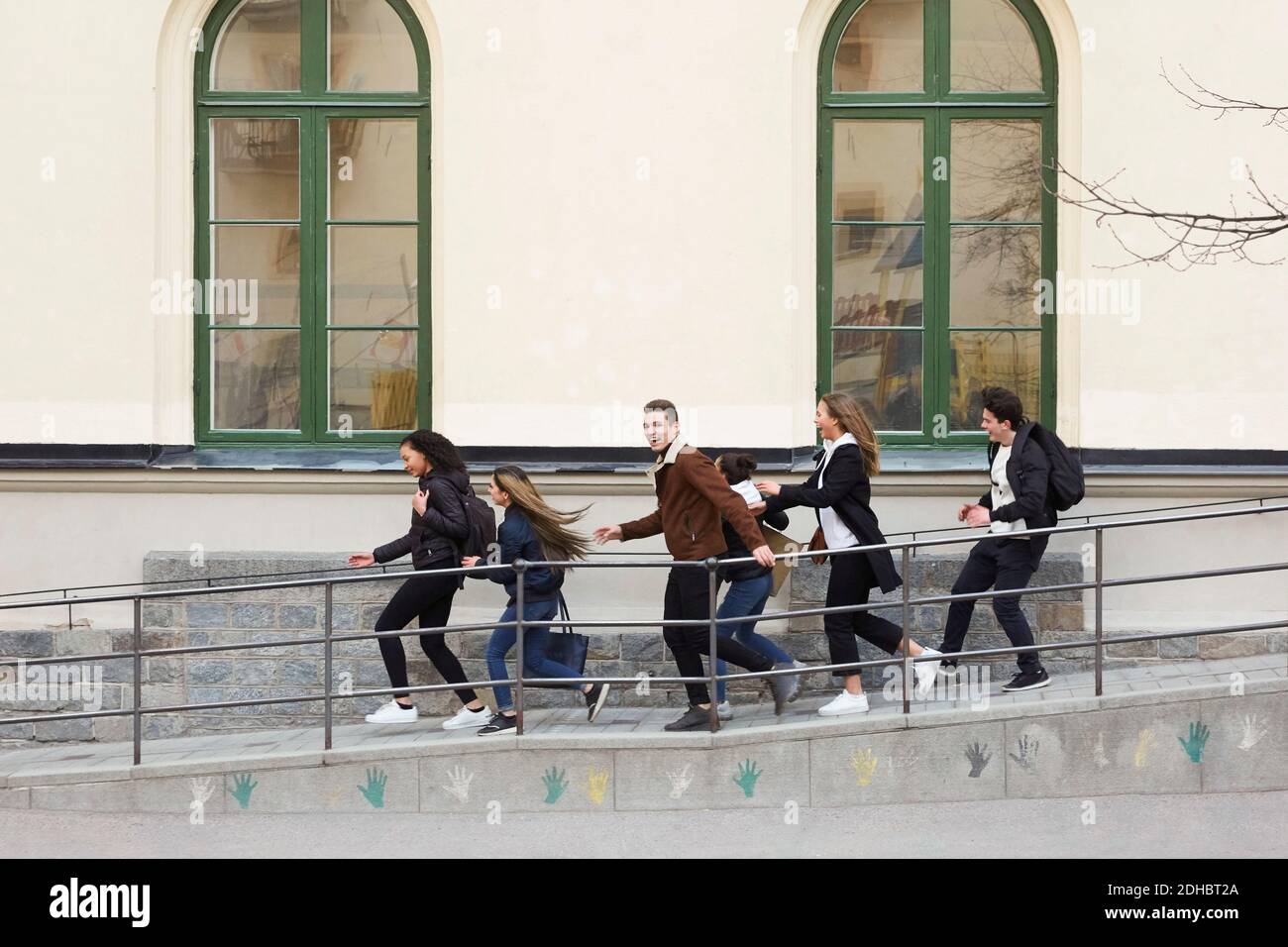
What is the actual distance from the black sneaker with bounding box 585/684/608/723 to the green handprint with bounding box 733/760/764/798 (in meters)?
1.01

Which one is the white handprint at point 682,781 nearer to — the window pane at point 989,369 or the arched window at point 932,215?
the arched window at point 932,215

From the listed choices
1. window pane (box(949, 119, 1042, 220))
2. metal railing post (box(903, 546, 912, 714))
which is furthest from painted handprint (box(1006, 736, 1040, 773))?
window pane (box(949, 119, 1042, 220))

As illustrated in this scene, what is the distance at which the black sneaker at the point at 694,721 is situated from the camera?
833cm

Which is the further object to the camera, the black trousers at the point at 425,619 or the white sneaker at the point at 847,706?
the black trousers at the point at 425,619

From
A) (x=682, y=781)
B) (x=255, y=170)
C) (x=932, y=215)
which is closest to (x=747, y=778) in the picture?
(x=682, y=781)

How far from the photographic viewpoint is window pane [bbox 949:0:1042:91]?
32.7ft

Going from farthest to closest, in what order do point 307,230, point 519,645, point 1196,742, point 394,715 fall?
1. point 307,230
2. point 394,715
3. point 519,645
4. point 1196,742

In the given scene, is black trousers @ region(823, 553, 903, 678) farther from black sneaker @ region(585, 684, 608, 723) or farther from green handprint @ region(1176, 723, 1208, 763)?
green handprint @ region(1176, 723, 1208, 763)

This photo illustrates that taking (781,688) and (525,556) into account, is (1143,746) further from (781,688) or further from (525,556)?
(525,556)

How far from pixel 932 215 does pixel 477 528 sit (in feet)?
11.5

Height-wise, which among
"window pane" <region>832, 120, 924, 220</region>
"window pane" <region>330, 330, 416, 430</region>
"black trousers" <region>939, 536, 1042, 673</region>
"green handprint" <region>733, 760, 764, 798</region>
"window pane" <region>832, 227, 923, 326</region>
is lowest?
"green handprint" <region>733, 760, 764, 798</region>

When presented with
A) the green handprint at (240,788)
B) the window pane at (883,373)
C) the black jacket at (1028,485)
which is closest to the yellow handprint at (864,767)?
the black jacket at (1028,485)

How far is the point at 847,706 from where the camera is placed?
→ 8438 millimetres

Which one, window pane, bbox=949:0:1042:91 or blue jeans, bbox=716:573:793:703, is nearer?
blue jeans, bbox=716:573:793:703
